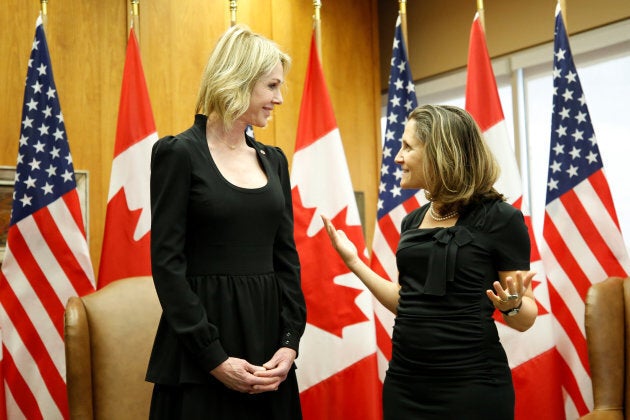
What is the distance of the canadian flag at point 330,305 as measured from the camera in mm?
3180

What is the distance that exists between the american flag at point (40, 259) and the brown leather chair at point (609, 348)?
2.06m

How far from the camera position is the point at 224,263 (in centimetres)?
156

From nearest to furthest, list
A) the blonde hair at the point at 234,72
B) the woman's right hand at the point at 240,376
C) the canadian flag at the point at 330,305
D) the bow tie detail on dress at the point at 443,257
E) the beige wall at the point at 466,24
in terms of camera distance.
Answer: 1. the woman's right hand at the point at 240,376
2. the blonde hair at the point at 234,72
3. the bow tie detail on dress at the point at 443,257
4. the canadian flag at the point at 330,305
5. the beige wall at the point at 466,24

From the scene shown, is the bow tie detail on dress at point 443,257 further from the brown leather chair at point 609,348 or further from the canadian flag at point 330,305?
the canadian flag at point 330,305

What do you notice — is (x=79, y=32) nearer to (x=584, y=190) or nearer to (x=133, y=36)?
(x=133, y=36)

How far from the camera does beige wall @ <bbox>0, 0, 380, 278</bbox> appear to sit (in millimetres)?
3258

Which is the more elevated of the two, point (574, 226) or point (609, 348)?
point (574, 226)

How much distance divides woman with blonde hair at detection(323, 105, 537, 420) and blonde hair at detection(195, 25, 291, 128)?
19.6 inches

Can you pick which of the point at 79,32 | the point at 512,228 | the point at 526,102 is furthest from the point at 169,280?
the point at 526,102

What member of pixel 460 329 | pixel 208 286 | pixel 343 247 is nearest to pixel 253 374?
pixel 208 286

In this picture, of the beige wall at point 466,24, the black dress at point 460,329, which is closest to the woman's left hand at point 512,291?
the black dress at point 460,329

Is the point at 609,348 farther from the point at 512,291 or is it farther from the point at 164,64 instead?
the point at 164,64

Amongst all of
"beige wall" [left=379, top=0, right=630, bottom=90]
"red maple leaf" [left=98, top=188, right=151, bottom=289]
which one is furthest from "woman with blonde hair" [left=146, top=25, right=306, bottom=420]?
"beige wall" [left=379, top=0, right=630, bottom=90]

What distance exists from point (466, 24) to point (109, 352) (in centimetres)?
305
